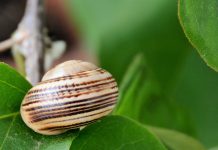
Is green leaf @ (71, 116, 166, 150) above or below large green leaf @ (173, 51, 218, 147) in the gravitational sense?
above

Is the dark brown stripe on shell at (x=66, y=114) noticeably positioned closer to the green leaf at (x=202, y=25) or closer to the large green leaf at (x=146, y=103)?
the green leaf at (x=202, y=25)

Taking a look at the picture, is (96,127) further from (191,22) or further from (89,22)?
(89,22)

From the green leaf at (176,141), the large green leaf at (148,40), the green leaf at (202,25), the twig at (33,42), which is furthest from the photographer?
the large green leaf at (148,40)

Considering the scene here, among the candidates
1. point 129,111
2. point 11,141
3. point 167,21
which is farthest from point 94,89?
point 167,21

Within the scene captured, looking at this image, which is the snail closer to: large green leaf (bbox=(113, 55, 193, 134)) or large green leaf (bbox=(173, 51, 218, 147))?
large green leaf (bbox=(113, 55, 193, 134))

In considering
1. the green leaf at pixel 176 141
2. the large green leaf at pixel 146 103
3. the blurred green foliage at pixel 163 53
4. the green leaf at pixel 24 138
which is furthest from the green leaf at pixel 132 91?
the green leaf at pixel 24 138

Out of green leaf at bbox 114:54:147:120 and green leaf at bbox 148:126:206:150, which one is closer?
green leaf at bbox 148:126:206:150

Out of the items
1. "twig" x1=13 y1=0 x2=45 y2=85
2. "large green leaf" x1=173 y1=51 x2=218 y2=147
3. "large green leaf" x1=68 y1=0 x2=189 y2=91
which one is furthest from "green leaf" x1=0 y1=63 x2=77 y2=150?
"large green leaf" x1=173 y1=51 x2=218 y2=147
